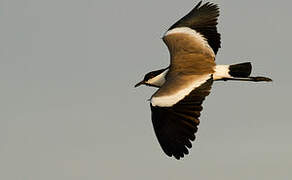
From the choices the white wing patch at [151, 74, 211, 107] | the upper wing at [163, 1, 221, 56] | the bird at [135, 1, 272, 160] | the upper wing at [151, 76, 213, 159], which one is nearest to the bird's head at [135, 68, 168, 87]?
the bird at [135, 1, 272, 160]

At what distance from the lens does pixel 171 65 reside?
18.5m

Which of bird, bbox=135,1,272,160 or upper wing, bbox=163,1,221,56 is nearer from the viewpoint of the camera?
bird, bbox=135,1,272,160

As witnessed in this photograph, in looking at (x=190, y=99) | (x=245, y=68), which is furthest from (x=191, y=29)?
(x=190, y=99)

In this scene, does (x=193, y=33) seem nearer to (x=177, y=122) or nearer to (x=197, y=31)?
(x=197, y=31)

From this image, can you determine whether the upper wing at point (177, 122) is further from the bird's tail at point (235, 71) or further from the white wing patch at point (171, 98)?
the bird's tail at point (235, 71)

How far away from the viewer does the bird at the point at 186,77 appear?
53.4 ft

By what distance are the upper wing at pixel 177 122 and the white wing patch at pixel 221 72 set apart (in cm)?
155

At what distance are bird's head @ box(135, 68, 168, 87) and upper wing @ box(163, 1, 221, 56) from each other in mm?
516

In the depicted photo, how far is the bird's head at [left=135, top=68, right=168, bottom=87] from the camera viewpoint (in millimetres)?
18859

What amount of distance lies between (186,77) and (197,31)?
2367 mm

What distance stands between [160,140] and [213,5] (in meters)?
5.17

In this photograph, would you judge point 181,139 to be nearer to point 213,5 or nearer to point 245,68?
point 245,68

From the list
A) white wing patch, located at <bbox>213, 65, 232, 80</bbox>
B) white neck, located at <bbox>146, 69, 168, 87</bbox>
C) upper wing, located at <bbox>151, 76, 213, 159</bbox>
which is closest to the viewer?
upper wing, located at <bbox>151, 76, 213, 159</bbox>

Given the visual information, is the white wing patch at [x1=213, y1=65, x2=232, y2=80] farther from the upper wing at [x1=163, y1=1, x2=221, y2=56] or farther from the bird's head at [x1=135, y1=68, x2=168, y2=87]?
the bird's head at [x1=135, y1=68, x2=168, y2=87]
